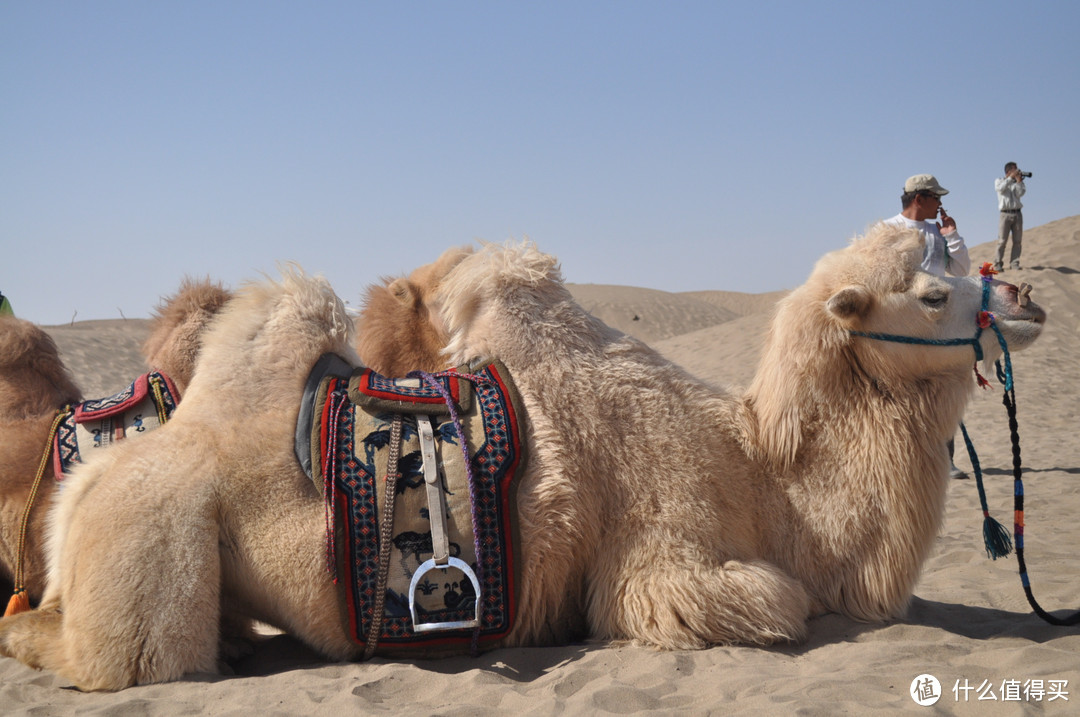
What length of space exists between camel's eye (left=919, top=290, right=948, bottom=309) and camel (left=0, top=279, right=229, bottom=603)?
3.25m

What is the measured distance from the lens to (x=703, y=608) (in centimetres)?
324

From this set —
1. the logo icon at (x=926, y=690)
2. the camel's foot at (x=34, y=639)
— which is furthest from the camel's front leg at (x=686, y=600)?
the camel's foot at (x=34, y=639)

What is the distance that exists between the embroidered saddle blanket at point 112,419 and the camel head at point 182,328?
0.18 metres

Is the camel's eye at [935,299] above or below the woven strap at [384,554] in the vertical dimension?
above

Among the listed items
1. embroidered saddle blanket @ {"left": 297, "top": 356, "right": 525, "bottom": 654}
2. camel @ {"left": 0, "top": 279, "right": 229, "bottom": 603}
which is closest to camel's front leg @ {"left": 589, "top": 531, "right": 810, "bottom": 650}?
embroidered saddle blanket @ {"left": 297, "top": 356, "right": 525, "bottom": 654}

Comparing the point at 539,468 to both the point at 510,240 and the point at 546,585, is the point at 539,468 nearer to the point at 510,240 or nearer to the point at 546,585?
the point at 546,585

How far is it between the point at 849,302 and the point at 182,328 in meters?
3.07

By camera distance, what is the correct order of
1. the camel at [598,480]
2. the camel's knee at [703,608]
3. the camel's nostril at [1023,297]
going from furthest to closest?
the camel's nostril at [1023,297]
the camel's knee at [703,608]
the camel at [598,480]

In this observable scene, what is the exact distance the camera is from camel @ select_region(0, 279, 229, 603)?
399 centimetres

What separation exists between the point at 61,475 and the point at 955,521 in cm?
596

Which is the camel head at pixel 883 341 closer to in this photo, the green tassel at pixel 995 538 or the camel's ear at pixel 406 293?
the green tassel at pixel 995 538

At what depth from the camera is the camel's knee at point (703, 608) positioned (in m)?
3.24

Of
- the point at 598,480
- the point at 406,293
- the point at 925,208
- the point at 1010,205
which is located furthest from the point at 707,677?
the point at 1010,205

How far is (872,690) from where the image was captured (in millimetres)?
2775
